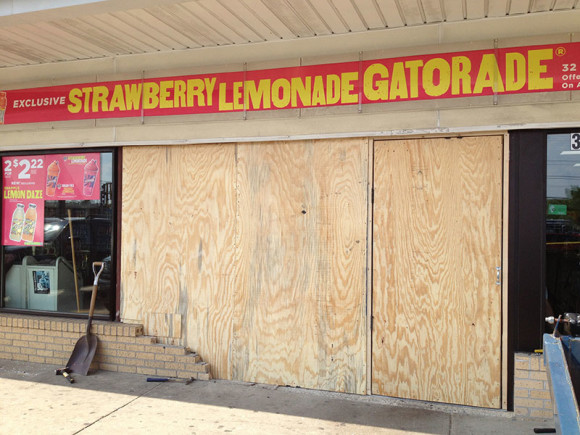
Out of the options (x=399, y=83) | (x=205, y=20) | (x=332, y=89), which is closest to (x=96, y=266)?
(x=205, y=20)

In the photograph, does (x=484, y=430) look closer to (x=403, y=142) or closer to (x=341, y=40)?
(x=403, y=142)

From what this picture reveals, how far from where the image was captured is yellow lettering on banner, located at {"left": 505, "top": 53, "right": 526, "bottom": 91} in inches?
172

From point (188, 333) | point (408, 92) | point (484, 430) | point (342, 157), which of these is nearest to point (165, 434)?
point (188, 333)

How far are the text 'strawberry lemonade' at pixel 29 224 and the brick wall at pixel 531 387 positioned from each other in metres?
5.45

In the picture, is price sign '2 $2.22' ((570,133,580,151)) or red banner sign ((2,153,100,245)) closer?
price sign '2 $2.22' ((570,133,580,151))

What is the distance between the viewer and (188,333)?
5.45 m

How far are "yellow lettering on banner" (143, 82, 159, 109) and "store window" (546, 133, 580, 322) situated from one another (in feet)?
12.7

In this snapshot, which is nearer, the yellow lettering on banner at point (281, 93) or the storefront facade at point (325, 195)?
the storefront facade at point (325, 195)

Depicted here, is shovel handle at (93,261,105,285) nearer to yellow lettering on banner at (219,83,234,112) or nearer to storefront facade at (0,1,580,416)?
storefront facade at (0,1,580,416)

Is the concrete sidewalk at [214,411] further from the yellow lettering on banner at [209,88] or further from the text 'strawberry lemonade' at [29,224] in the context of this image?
the yellow lettering on banner at [209,88]

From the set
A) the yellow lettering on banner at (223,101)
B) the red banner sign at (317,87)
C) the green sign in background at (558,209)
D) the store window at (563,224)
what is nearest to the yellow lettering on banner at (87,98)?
the red banner sign at (317,87)

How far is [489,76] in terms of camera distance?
4.46 meters

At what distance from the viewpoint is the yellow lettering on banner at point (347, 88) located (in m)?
4.86

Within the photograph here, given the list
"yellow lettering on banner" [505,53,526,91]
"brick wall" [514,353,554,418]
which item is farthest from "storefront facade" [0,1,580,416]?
"brick wall" [514,353,554,418]
